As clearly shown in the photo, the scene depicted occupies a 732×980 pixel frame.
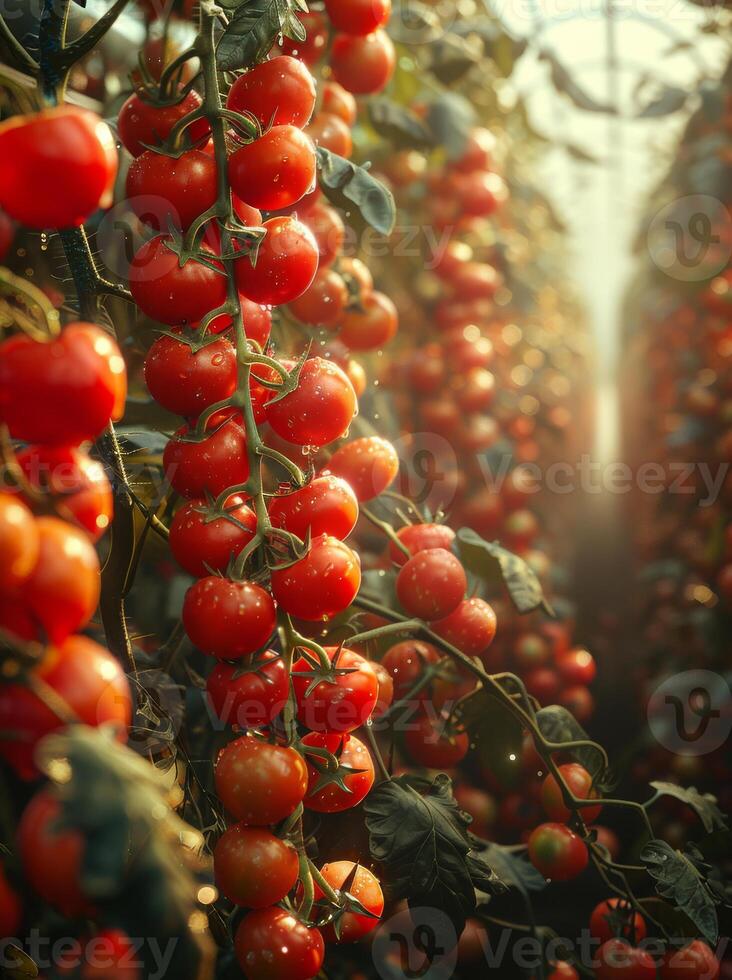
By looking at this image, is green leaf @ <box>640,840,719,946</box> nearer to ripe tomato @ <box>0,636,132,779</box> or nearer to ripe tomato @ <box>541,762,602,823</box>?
ripe tomato @ <box>541,762,602,823</box>

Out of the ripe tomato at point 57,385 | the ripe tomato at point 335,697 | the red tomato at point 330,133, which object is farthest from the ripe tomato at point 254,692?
the red tomato at point 330,133

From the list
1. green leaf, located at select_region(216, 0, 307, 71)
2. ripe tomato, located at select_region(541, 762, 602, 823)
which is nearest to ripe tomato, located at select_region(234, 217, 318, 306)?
green leaf, located at select_region(216, 0, 307, 71)

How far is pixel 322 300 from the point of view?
84 cm

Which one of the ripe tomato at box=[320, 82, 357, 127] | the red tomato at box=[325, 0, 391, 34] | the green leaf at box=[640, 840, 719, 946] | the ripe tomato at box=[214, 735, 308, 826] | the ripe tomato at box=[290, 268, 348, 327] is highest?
the red tomato at box=[325, 0, 391, 34]

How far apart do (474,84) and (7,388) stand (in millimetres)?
1720

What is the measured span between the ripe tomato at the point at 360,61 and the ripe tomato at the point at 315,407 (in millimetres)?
468

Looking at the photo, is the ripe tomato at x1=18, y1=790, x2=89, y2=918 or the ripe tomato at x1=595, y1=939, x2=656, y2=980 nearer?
the ripe tomato at x1=18, y1=790, x2=89, y2=918

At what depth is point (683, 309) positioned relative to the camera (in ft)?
8.26

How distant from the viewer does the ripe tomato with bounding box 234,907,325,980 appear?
1.70ft

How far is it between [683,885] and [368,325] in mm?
667

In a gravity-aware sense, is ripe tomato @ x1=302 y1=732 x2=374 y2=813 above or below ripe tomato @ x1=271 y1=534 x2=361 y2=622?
below

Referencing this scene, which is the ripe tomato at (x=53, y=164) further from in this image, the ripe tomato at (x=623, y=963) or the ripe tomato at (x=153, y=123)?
the ripe tomato at (x=623, y=963)

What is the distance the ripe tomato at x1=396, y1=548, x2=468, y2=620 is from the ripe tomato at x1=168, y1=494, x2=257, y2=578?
221mm

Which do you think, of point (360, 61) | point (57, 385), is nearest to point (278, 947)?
point (57, 385)
